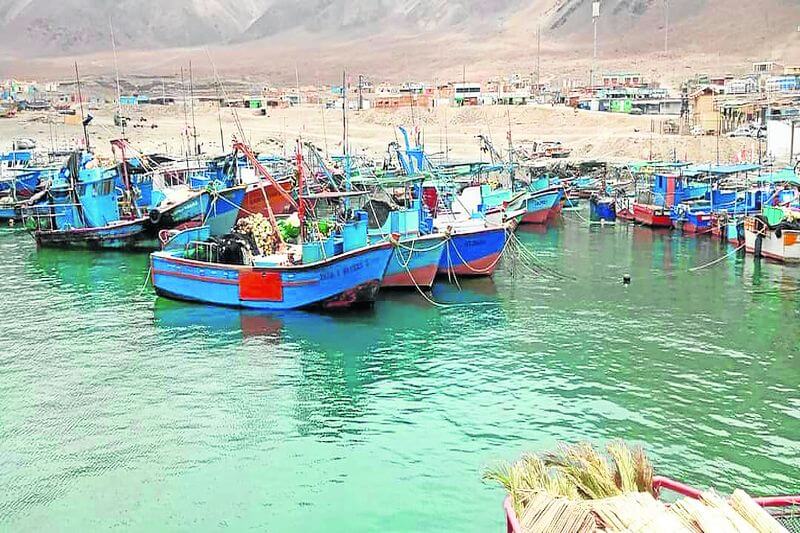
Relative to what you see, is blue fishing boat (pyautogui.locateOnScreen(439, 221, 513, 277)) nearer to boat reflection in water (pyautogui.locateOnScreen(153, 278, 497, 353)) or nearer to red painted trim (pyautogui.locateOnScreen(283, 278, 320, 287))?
boat reflection in water (pyautogui.locateOnScreen(153, 278, 497, 353))

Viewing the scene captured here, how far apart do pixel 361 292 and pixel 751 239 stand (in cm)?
1655

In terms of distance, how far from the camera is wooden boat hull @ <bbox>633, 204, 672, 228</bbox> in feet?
133

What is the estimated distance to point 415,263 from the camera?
26.5 m

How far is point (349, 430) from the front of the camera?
658 inches

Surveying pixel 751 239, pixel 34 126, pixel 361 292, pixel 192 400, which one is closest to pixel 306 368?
pixel 192 400

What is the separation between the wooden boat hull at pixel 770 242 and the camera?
3144 centimetres

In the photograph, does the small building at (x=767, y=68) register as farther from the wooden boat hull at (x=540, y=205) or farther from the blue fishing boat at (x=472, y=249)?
the blue fishing boat at (x=472, y=249)

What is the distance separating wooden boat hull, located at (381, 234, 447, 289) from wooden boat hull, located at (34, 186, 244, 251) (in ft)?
33.9

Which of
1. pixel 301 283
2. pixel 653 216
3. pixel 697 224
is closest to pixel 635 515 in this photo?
pixel 301 283

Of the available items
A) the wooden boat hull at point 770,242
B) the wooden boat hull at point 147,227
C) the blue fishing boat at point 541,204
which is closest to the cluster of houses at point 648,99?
the wooden boat hull at point 147,227

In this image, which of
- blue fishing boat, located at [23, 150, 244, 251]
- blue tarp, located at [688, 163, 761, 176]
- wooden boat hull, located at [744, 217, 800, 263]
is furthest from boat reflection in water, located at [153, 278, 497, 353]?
blue tarp, located at [688, 163, 761, 176]

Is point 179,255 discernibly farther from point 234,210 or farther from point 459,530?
point 459,530

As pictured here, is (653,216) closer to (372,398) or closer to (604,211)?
(604,211)

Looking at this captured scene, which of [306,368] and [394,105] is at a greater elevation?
[394,105]
